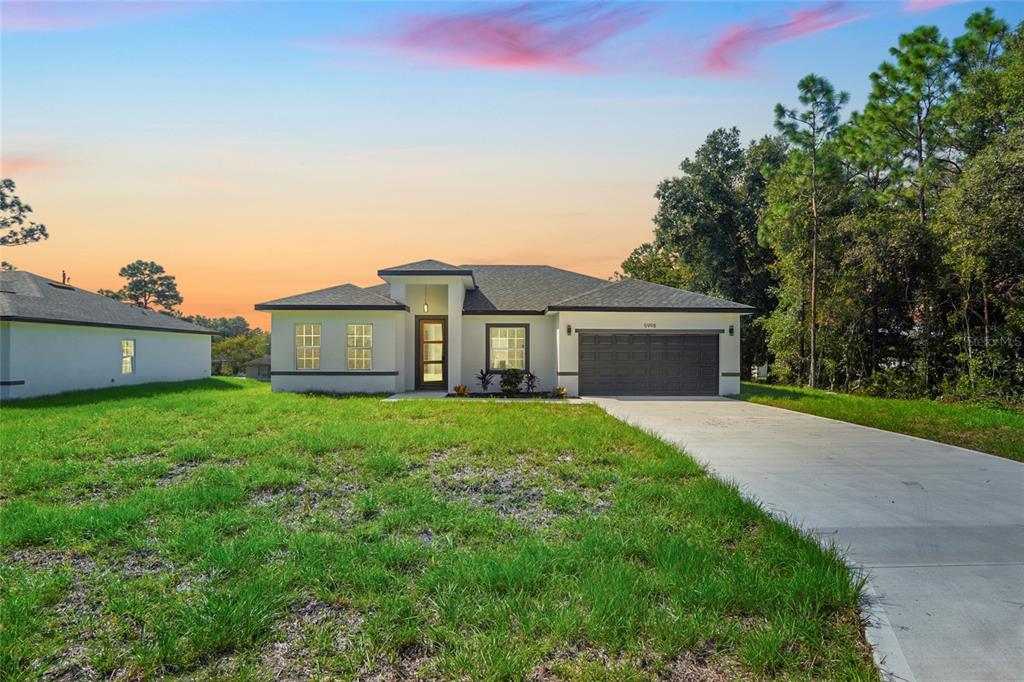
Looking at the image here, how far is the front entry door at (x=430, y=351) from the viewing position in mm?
18359

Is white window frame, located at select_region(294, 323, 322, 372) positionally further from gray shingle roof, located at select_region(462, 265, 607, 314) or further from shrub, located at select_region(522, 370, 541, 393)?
shrub, located at select_region(522, 370, 541, 393)

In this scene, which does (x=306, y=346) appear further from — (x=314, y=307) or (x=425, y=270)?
(x=425, y=270)

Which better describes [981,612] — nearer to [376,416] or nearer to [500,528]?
[500,528]

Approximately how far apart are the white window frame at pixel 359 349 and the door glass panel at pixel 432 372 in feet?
7.04

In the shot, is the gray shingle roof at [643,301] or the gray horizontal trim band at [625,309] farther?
the gray shingle roof at [643,301]

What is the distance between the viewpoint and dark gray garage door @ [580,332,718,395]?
16859 millimetres

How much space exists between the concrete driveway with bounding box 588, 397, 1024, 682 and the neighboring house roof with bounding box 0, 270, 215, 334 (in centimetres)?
1837

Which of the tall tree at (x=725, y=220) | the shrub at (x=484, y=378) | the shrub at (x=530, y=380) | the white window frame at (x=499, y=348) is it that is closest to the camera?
the shrub at (x=530, y=380)

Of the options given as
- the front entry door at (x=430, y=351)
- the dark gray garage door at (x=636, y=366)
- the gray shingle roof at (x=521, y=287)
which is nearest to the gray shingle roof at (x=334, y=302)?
the front entry door at (x=430, y=351)

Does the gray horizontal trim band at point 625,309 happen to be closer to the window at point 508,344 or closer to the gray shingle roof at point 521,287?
the gray shingle roof at point 521,287

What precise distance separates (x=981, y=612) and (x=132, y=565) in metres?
6.03

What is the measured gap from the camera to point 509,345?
18.3 m

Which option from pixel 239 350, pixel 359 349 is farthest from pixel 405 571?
pixel 239 350

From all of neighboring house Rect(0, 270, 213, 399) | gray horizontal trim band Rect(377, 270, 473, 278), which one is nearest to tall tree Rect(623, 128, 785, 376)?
gray horizontal trim band Rect(377, 270, 473, 278)
